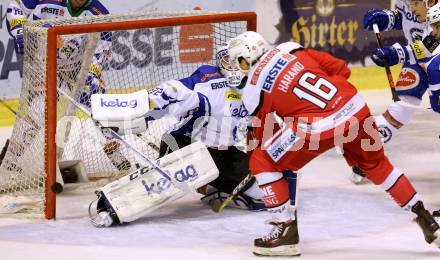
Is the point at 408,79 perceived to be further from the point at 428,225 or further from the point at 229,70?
the point at 428,225

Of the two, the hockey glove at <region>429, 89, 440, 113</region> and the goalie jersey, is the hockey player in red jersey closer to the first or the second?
the goalie jersey

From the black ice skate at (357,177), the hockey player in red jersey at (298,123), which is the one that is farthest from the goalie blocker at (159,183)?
the black ice skate at (357,177)

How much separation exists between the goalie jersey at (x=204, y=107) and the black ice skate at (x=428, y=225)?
1192mm

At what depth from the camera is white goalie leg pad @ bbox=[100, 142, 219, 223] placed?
5.13 meters

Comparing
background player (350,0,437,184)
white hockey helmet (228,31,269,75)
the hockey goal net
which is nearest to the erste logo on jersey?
white hockey helmet (228,31,269,75)

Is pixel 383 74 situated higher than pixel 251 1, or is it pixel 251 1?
pixel 251 1

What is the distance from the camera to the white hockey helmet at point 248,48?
4461mm

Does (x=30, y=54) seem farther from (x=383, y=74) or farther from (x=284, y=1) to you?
(x=383, y=74)

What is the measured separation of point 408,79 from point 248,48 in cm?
177

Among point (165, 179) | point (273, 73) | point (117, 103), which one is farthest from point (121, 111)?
point (273, 73)

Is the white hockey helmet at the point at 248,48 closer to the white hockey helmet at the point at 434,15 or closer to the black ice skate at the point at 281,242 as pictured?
the black ice skate at the point at 281,242

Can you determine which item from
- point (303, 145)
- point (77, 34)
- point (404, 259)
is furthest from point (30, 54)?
point (404, 259)

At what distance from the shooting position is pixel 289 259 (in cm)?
453

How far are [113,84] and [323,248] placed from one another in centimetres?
183
